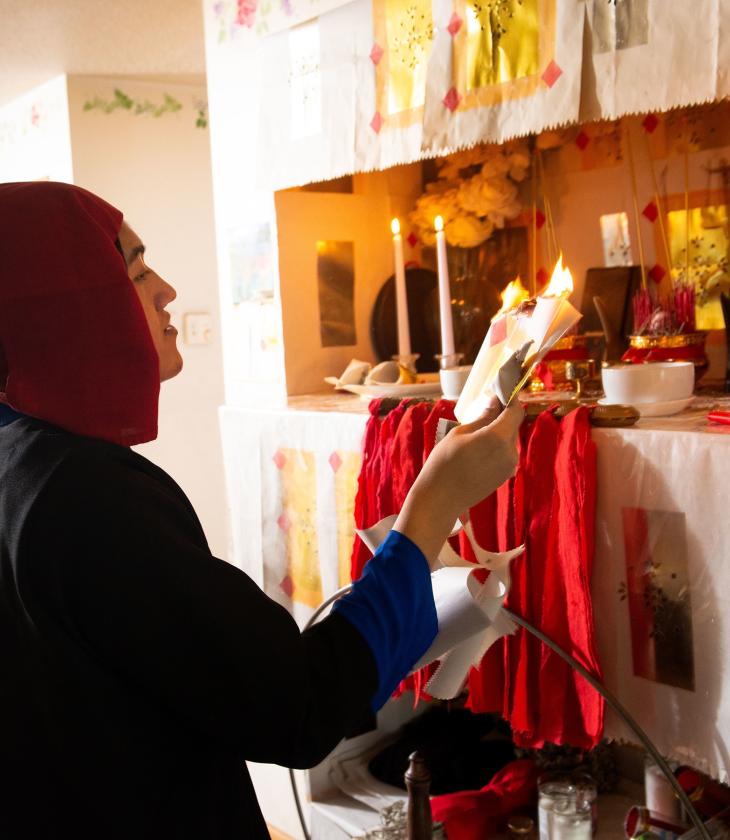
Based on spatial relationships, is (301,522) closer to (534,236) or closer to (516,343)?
(534,236)

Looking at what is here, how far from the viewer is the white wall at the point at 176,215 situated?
3174mm

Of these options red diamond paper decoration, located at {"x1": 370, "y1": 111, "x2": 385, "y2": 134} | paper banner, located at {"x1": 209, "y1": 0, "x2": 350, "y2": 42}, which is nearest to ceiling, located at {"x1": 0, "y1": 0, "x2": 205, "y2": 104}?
paper banner, located at {"x1": 209, "y1": 0, "x2": 350, "y2": 42}

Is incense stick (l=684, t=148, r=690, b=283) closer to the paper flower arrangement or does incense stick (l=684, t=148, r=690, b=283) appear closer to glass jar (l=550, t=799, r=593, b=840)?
the paper flower arrangement

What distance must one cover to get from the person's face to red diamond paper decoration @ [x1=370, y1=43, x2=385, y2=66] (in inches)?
34.3

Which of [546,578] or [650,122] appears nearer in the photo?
[546,578]

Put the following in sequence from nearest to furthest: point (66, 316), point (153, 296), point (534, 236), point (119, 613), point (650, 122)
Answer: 1. point (119, 613)
2. point (66, 316)
3. point (153, 296)
4. point (650, 122)
5. point (534, 236)

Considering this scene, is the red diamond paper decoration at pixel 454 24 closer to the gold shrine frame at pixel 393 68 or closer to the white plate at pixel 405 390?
the gold shrine frame at pixel 393 68

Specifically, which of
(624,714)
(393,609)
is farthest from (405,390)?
(393,609)

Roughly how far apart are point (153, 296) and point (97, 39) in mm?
2006

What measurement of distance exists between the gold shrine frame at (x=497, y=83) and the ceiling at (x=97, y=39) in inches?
43.1

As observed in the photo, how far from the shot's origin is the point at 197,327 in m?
3.47

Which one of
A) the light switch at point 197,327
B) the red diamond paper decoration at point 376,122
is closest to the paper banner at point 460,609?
the red diamond paper decoration at point 376,122

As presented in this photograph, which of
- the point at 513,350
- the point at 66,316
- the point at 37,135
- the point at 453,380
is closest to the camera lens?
the point at 66,316

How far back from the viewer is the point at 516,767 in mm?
1795
